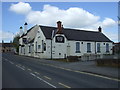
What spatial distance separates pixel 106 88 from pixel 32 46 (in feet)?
137

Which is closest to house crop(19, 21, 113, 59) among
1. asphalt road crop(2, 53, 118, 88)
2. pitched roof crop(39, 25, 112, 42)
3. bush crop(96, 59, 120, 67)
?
pitched roof crop(39, 25, 112, 42)

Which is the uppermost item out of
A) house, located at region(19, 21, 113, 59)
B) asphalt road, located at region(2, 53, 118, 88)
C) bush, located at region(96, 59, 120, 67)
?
house, located at region(19, 21, 113, 59)

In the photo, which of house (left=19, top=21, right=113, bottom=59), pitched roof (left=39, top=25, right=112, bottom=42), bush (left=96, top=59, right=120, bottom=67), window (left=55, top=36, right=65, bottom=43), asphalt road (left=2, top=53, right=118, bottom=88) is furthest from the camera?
pitched roof (left=39, top=25, right=112, bottom=42)

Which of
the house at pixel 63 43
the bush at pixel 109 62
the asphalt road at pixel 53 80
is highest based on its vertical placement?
the house at pixel 63 43

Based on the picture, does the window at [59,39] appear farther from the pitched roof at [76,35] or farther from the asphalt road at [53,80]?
the asphalt road at [53,80]

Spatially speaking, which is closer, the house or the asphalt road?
the asphalt road

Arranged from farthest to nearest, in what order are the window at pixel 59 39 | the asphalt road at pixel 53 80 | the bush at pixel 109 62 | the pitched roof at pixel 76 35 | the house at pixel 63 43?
1. the pitched roof at pixel 76 35
2. the window at pixel 59 39
3. the house at pixel 63 43
4. the bush at pixel 109 62
5. the asphalt road at pixel 53 80

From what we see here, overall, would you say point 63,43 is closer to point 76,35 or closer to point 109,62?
point 76,35

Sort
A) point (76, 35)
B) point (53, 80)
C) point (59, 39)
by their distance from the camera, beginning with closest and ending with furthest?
1. point (53, 80)
2. point (59, 39)
3. point (76, 35)

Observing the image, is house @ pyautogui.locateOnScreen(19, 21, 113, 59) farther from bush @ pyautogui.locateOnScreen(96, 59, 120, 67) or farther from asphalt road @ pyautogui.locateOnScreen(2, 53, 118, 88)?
asphalt road @ pyautogui.locateOnScreen(2, 53, 118, 88)

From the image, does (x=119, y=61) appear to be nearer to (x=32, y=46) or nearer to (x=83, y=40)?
(x=83, y=40)

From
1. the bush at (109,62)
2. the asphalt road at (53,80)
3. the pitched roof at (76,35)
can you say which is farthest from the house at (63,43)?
the asphalt road at (53,80)

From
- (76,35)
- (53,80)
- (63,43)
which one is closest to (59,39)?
(63,43)

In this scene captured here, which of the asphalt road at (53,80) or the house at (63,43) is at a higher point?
the house at (63,43)
